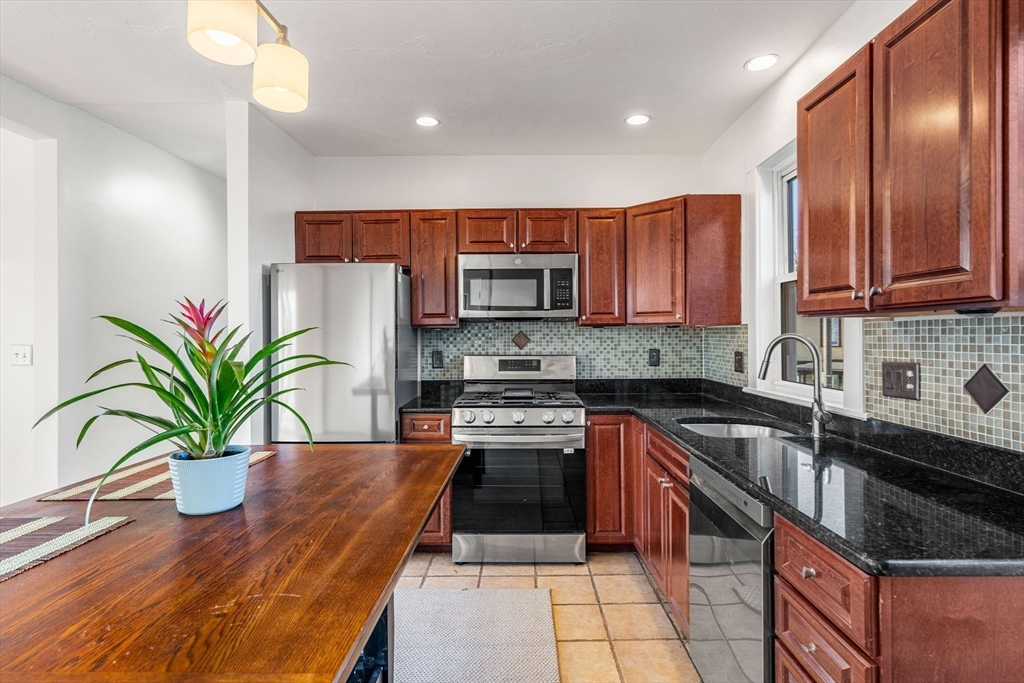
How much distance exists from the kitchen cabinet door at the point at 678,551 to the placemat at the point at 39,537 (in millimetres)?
1794

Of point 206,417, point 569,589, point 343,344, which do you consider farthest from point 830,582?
point 343,344

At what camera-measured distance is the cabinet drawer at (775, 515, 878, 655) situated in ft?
3.22

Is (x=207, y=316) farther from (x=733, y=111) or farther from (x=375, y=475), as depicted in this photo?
(x=733, y=111)

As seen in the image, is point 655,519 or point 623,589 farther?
point 623,589

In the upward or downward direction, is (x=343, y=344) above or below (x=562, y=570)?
above

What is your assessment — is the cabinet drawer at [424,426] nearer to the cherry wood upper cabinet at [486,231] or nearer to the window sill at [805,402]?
the cherry wood upper cabinet at [486,231]

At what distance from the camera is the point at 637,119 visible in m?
2.92

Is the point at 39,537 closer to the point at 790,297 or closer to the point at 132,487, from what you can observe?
the point at 132,487

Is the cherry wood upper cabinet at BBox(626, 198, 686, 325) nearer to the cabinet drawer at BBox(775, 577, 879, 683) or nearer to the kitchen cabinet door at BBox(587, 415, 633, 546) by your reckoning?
the kitchen cabinet door at BBox(587, 415, 633, 546)

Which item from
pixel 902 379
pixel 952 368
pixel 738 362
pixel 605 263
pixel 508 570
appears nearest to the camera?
pixel 952 368

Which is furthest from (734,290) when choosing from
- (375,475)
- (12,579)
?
(12,579)

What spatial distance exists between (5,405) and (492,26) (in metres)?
3.18

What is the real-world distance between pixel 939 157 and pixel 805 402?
1.31 m

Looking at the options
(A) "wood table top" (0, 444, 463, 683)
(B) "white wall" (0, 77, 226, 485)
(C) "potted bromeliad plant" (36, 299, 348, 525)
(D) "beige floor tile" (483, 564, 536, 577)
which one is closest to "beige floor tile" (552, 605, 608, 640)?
(D) "beige floor tile" (483, 564, 536, 577)
